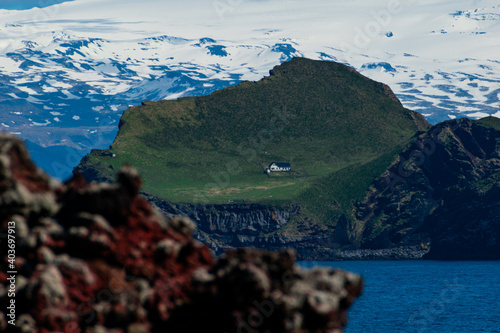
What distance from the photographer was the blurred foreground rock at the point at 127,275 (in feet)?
77.8

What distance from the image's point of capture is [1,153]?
81.7ft

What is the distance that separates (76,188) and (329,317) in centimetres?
827

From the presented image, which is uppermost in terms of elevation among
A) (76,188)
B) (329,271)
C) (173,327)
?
(76,188)

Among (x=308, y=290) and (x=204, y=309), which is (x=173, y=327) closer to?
(x=204, y=309)

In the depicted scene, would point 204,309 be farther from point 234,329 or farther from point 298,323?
point 298,323

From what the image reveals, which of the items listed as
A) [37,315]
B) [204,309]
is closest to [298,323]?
[204,309]

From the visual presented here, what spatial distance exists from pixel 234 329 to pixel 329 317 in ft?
8.06

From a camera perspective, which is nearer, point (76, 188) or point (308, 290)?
point (308, 290)

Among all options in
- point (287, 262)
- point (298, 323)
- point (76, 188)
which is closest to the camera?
point (298, 323)

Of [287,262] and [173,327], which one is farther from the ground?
[287,262]

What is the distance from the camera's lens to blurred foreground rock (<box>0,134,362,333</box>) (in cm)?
2372

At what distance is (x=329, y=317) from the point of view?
2328 centimetres

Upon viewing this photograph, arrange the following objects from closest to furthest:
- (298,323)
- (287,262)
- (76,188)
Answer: (298,323)
(287,262)
(76,188)

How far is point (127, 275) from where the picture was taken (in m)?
25.8
